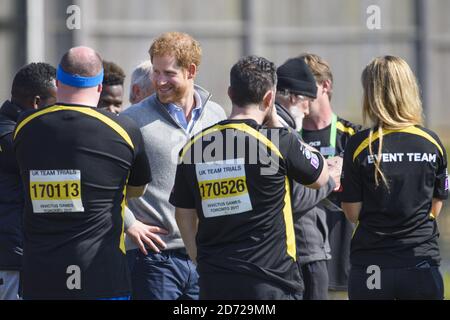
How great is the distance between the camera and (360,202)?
5.37 m

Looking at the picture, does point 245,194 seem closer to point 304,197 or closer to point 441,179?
Result: point 304,197

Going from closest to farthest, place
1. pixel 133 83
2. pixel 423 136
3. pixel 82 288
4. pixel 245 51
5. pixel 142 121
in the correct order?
pixel 82 288
pixel 423 136
pixel 142 121
pixel 133 83
pixel 245 51

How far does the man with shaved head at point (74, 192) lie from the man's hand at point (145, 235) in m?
0.64

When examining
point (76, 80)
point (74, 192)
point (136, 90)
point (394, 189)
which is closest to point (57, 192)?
point (74, 192)

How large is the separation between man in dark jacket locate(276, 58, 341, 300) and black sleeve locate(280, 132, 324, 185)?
25.6 inches

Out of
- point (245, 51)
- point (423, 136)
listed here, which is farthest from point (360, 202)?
point (245, 51)

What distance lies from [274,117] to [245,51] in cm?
703

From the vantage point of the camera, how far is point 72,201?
16.2 ft

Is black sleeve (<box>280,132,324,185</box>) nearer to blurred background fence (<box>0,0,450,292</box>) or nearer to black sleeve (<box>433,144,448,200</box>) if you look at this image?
black sleeve (<box>433,144,448,200</box>)

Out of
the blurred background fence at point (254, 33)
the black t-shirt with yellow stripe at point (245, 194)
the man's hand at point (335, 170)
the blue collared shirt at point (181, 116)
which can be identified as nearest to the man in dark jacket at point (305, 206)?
the man's hand at point (335, 170)

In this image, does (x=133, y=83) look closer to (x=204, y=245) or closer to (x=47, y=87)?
(x=47, y=87)

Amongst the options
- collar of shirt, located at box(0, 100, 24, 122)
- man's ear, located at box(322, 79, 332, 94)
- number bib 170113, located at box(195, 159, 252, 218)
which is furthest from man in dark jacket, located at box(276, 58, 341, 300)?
collar of shirt, located at box(0, 100, 24, 122)

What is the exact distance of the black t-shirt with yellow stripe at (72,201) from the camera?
4.96 m

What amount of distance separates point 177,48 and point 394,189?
1.60 meters
